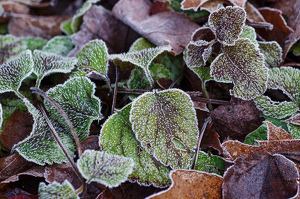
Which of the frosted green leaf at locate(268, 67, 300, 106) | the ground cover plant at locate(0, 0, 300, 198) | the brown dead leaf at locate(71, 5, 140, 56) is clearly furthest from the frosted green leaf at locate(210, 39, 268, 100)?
the brown dead leaf at locate(71, 5, 140, 56)

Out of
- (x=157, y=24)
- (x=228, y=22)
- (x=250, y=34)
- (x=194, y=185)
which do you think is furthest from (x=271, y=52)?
(x=194, y=185)

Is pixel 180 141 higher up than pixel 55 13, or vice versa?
Answer: pixel 55 13

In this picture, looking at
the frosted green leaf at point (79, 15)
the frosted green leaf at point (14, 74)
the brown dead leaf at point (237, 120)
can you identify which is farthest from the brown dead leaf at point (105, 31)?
the brown dead leaf at point (237, 120)

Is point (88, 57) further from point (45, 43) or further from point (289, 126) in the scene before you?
point (289, 126)

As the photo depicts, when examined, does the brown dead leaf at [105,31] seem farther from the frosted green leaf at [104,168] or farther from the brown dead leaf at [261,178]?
the brown dead leaf at [261,178]

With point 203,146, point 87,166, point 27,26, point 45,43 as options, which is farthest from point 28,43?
point 203,146

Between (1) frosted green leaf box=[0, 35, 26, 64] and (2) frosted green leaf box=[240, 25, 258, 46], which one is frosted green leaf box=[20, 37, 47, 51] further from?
(2) frosted green leaf box=[240, 25, 258, 46]

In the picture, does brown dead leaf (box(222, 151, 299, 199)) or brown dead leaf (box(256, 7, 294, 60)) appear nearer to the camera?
brown dead leaf (box(222, 151, 299, 199))

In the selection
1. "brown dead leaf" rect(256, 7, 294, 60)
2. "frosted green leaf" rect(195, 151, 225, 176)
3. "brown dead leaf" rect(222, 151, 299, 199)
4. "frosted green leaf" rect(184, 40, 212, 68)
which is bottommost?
"frosted green leaf" rect(195, 151, 225, 176)
